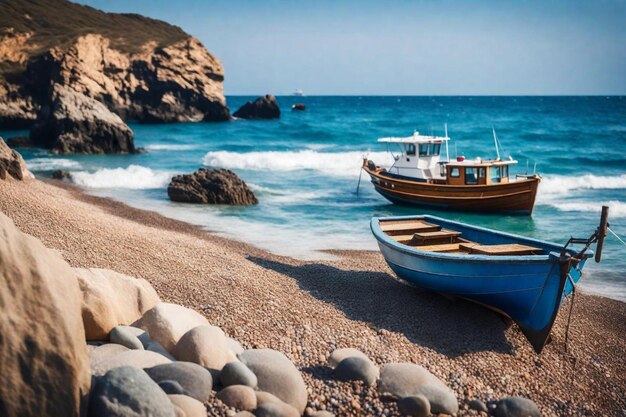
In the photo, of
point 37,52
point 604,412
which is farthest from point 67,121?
point 604,412

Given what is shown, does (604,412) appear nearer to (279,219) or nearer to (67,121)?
(279,219)

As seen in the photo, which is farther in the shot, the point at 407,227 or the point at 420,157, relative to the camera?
the point at 420,157

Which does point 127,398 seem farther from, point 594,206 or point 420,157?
point 594,206

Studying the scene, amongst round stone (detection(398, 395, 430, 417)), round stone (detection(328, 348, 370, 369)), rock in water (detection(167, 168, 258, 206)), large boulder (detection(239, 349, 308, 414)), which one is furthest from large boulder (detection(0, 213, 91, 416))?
rock in water (detection(167, 168, 258, 206))

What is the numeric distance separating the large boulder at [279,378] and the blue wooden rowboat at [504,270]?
4.46 meters

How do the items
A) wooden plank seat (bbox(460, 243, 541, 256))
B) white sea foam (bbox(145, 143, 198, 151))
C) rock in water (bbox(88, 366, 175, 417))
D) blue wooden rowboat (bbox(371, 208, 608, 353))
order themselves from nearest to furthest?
rock in water (bbox(88, 366, 175, 417)) → blue wooden rowboat (bbox(371, 208, 608, 353)) → wooden plank seat (bbox(460, 243, 541, 256)) → white sea foam (bbox(145, 143, 198, 151))

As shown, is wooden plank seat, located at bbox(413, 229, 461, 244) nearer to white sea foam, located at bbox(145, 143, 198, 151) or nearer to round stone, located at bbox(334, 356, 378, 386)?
round stone, located at bbox(334, 356, 378, 386)

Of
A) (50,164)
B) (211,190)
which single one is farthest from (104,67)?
(211,190)

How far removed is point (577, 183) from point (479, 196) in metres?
11.2

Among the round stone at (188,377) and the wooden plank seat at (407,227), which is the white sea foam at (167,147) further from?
the round stone at (188,377)

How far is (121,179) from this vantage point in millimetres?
29094

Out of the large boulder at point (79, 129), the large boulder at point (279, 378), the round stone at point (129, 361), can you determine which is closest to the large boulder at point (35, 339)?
the round stone at point (129, 361)

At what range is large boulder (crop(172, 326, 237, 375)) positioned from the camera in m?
7.06

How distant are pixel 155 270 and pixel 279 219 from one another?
1078 cm
